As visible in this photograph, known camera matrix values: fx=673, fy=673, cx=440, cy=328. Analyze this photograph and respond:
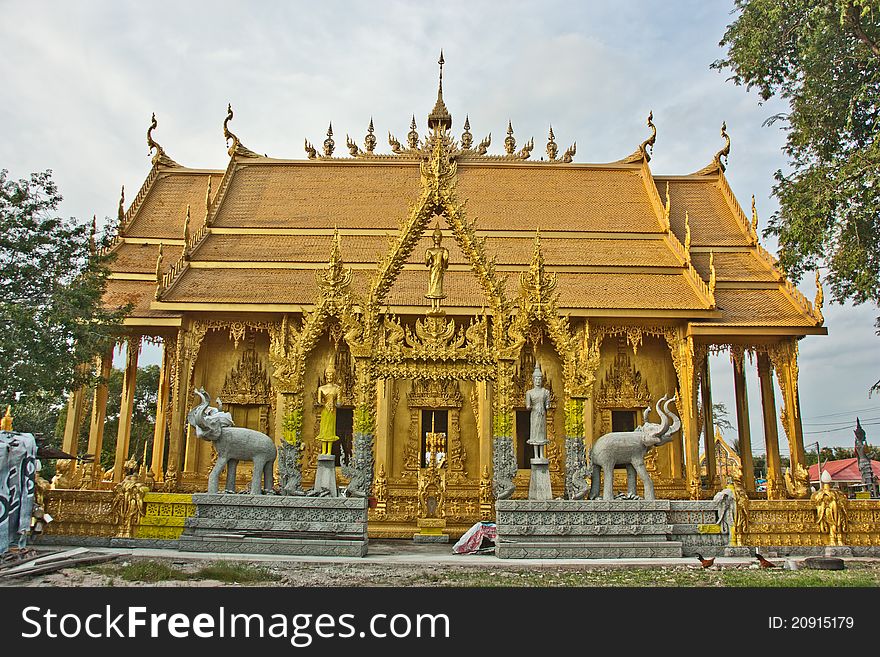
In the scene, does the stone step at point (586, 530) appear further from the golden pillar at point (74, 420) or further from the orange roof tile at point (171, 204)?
the orange roof tile at point (171, 204)

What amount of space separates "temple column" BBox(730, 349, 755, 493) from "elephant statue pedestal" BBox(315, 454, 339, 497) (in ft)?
42.1

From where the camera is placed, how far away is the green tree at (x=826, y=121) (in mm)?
11391

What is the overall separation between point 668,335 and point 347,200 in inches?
417

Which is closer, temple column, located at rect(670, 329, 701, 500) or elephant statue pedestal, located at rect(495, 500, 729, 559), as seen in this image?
elephant statue pedestal, located at rect(495, 500, 729, 559)

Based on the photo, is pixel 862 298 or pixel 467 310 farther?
pixel 467 310

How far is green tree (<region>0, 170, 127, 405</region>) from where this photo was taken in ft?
37.6

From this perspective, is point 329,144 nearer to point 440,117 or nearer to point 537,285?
point 440,117

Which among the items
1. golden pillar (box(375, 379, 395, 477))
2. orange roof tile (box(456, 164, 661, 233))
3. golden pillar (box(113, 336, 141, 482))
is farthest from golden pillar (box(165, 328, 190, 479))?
orange roof tile (box(456, 164, 661, 233))

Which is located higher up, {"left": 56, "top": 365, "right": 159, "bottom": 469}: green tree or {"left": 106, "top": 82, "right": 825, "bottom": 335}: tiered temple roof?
{"left": 106, "top": 82, "right": 825, "bottom": 335}: tiered temple roof

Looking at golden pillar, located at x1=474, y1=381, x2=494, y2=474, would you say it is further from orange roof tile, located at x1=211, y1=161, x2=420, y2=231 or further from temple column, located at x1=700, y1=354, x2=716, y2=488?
temple column, located at x1=700, y1=354, x2=716, y2=488

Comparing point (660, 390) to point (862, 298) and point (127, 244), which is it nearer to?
point (862, 298)

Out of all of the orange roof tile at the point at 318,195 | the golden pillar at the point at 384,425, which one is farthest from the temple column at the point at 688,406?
the orange roof tile at the point at 318,195
